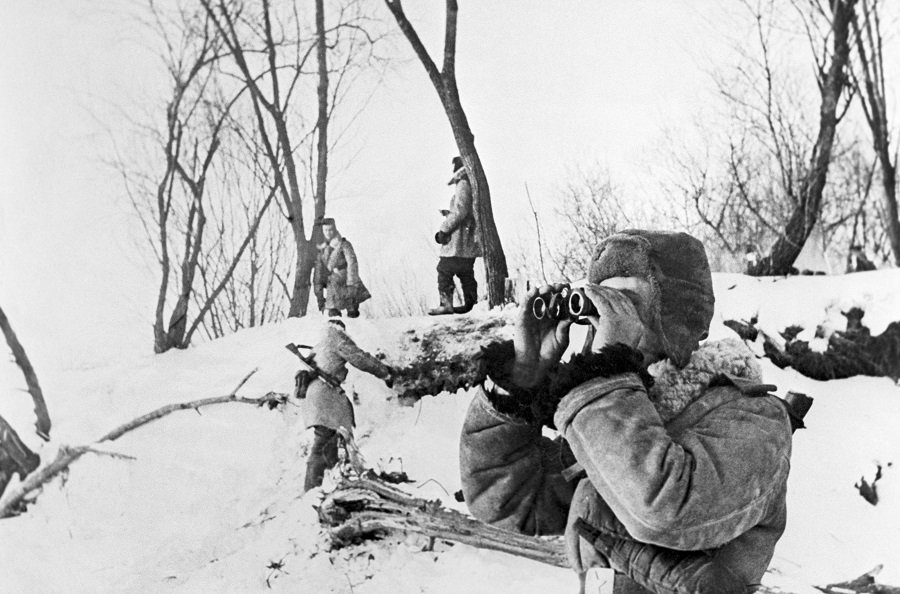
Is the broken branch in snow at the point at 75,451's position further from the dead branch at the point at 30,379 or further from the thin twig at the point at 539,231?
the thin twig at the point at 539,231

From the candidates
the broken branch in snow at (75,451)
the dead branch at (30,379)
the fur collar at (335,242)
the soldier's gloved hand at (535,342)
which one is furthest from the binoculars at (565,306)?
the dead branch at (30,379)

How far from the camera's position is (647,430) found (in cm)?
92

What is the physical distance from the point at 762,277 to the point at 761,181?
193 millimetres

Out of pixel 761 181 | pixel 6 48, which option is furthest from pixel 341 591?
pixel 6 48

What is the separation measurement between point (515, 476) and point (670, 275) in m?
0.40

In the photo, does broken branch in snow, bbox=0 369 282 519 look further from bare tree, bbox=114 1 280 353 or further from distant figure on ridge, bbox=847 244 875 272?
distant figure on ridge, bbox=847 244 875 272

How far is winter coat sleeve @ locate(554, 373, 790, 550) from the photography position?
920mm

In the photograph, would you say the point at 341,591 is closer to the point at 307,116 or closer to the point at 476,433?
the point at 476,433

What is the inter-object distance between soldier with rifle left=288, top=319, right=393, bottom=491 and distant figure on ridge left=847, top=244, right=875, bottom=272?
0.90 meters

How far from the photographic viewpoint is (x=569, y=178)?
5.05 feet

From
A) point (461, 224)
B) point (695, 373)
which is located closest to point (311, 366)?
point (461, 224)

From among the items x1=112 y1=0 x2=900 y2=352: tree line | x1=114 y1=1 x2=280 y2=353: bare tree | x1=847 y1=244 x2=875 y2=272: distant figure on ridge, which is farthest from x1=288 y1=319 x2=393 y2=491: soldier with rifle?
x1=847 y1=244 x2=875 y2=272: distant figure on ridge

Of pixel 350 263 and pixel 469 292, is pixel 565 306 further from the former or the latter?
pixel 350 263

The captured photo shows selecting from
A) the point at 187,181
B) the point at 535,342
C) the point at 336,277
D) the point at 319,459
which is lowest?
the point at 319,459
